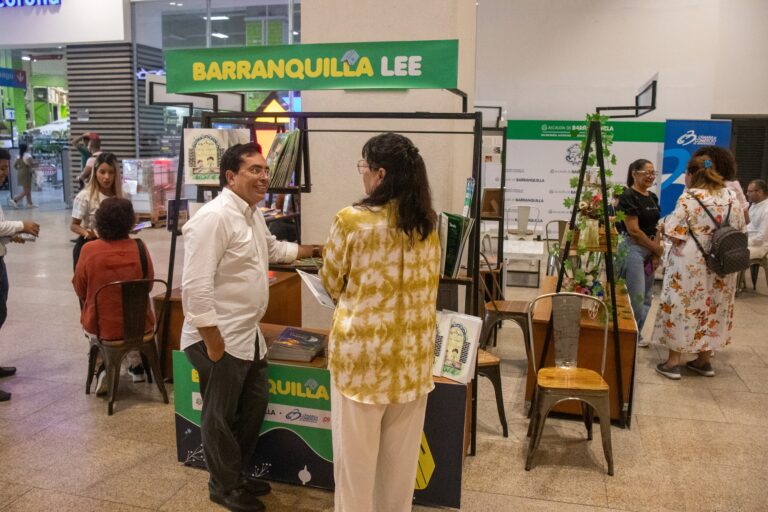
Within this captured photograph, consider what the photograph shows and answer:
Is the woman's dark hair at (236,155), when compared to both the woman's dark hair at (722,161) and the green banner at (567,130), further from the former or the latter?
the green banner at (567,130)

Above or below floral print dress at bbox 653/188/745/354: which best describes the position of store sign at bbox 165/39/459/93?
above

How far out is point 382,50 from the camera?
3154mm

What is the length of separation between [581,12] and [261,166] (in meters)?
8.75

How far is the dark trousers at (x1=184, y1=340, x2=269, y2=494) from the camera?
111 inches

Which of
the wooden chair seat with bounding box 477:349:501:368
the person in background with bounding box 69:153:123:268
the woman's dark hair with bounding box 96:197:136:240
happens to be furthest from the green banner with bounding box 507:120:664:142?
the woman's dark hair with bounding box 96:197:136:240

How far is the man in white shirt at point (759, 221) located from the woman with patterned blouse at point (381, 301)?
20.6ft

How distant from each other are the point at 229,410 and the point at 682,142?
7.59 meters

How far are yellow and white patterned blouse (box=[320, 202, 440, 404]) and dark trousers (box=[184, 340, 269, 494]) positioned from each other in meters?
0.70

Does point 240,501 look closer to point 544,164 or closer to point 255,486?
point 255,486

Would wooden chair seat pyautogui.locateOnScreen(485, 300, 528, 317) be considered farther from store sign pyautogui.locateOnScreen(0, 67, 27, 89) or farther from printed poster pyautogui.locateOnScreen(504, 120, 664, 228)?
store sign pyautogui.locateOnScreen(0, 67, 27, 89)

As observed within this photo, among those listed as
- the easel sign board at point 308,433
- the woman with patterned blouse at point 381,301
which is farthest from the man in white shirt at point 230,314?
the woman with patterned blouse at point 381,301

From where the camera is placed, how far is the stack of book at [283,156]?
12.5 feet

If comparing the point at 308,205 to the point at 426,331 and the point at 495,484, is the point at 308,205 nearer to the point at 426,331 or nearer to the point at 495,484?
the point at 495,484

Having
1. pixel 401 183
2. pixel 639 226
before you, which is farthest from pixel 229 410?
→ pixel 639 226
